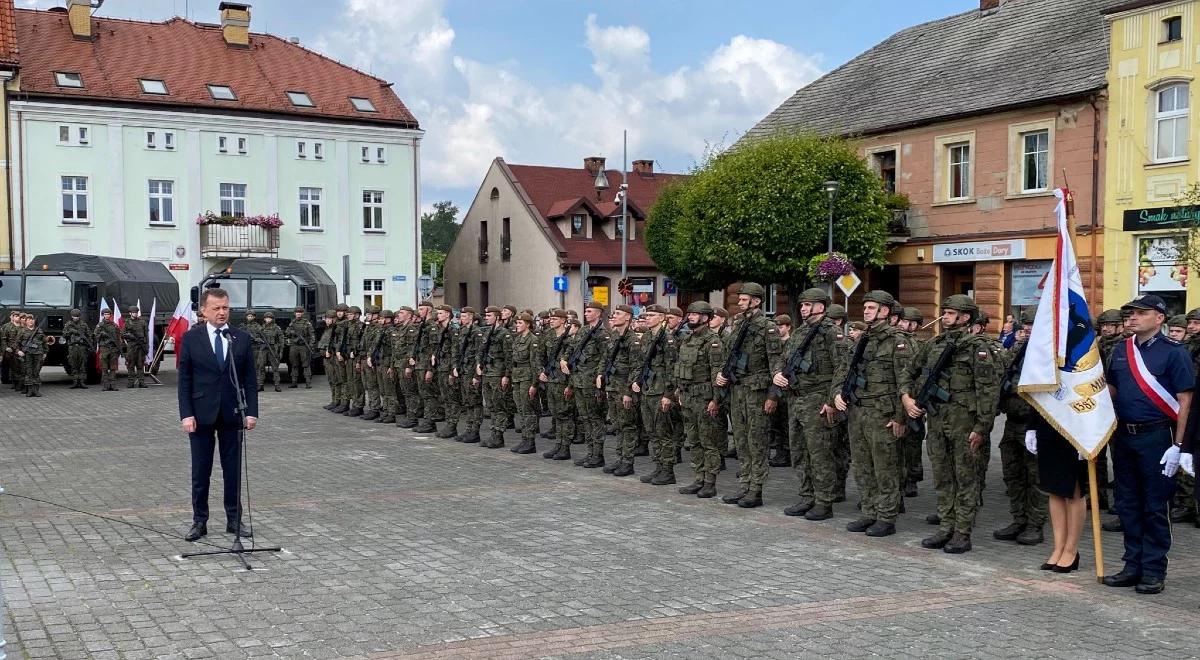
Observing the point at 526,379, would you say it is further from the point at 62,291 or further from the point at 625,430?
the point at 62,291

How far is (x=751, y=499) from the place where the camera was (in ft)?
33.5

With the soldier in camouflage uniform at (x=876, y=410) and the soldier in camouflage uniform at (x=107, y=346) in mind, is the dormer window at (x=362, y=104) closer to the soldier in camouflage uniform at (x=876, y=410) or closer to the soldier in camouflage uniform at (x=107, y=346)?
the soldier in camouflage uniform at (x=107, y=346)

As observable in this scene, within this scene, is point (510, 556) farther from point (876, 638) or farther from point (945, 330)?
point (945, 330)

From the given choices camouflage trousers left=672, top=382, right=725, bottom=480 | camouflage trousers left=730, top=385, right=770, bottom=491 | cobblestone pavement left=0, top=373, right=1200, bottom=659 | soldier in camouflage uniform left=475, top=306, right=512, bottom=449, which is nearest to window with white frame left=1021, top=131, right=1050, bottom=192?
soldier in camouflage uniform left=475, top=306, right=512, bottom=449

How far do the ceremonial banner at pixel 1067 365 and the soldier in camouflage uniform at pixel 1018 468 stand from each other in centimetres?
88

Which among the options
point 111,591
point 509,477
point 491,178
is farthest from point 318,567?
point 491,178

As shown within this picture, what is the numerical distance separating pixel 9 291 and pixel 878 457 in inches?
812

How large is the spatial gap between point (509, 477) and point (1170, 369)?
6588mm

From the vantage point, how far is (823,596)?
7008mm

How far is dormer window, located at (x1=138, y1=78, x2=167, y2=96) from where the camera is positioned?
38.8 meters

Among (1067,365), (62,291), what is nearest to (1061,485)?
(1067,365)

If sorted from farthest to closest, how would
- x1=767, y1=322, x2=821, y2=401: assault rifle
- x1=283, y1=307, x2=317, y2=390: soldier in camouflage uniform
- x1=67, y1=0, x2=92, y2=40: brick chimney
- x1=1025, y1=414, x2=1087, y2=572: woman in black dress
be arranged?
x1=67, y1=0, x2=92, y2=40: brick chimney < x1=283, y1=307, x2=317, y2=390: soldier in camouflage uniform < x1=767, y1=322, x2=821, y2=401: assault rifle < x1=1025, y1=414, x2=1087, y2=572: woman in black dress

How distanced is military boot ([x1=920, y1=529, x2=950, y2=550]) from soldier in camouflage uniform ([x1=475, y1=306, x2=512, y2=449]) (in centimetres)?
683

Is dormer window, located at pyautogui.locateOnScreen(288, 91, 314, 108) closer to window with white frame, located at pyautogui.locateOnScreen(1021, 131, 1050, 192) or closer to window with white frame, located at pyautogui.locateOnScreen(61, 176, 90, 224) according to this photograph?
window with white frame, located at pyautogui.locateOnScreen(61, 176, 90, 224)
